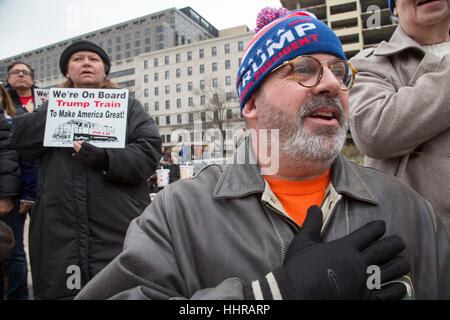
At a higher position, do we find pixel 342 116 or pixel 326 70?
pixel 326 70

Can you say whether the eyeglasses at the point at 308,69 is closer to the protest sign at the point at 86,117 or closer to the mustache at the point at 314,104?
the mustache at the point at 314,104

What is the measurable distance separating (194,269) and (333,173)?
84cm

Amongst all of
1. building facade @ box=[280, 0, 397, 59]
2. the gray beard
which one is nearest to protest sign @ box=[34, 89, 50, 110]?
the gray beard

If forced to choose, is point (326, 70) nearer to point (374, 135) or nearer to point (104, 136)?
point (374, 135)

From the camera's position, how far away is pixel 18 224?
10.8 ft

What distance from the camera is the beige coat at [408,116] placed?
1438 mm

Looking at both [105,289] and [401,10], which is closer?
[105,289]

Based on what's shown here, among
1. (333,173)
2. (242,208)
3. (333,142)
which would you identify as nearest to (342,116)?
(333,142)

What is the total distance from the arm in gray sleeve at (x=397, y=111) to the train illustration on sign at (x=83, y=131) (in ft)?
6.05

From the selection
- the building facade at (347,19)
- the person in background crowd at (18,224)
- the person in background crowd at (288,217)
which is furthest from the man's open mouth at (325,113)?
the building facade at (347,19)

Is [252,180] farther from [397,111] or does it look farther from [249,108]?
[397,111]

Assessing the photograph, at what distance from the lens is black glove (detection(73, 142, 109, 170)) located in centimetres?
235

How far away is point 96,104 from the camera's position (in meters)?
2.51

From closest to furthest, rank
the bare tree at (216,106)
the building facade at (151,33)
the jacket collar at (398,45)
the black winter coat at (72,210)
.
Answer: the jacket collar at (398,45) → the black winter coat at (72,210) → the bare tree at (216,106) → the building facade at (151,33)
